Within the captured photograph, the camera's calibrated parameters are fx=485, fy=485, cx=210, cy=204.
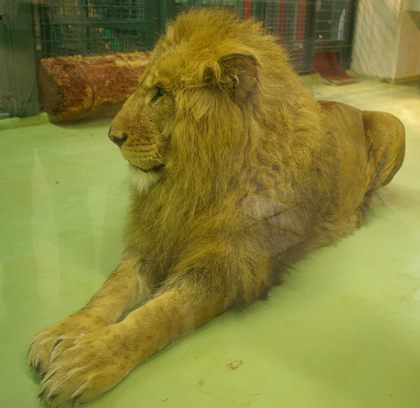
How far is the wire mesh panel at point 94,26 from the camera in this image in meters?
2.27

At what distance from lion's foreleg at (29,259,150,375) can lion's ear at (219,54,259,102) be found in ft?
2.93

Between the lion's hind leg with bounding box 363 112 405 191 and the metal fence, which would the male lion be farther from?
the lion's hind leg with bounding box 363 112 405 191

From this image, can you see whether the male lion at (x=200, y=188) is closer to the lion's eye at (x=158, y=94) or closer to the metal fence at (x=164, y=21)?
the lion's eye at (x=158, y=94)

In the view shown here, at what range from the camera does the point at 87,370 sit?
5.12ft

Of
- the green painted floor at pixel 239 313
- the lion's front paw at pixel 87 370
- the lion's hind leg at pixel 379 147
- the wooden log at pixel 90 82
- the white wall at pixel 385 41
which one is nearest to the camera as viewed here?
the lion's front paw at pixel 87 370

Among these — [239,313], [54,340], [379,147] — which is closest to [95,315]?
[54,340]

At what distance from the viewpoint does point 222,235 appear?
2002 mm

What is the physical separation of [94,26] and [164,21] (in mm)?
428

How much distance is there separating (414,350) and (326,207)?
94 cm

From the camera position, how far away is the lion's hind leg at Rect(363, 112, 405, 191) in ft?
10.2

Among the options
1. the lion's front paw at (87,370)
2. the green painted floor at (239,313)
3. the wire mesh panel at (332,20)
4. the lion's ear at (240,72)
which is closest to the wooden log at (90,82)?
the green painted floor at (239,313)

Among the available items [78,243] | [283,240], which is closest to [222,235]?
[283,240]

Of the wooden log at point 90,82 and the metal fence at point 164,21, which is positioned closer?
the metal fence at point 164,21

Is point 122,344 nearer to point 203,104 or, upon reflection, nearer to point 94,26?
point 203,104
